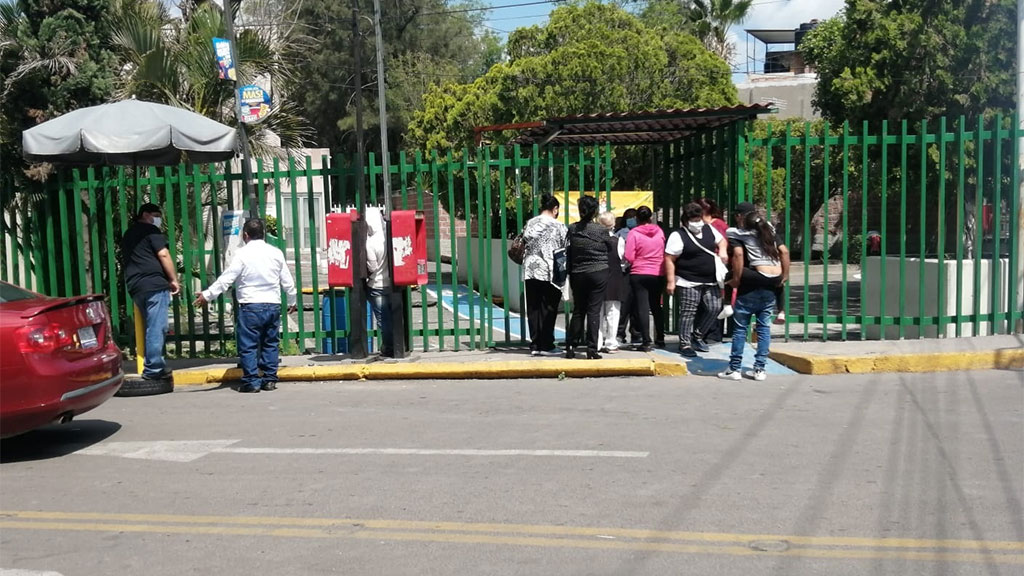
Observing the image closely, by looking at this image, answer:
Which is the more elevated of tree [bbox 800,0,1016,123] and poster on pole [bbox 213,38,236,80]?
tree [bbox 800,0,1016,123]

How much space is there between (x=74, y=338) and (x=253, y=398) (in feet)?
7.94

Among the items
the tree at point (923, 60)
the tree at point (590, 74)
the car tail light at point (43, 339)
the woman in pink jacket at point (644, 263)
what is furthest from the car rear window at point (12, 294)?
the tree at point (923, 60)

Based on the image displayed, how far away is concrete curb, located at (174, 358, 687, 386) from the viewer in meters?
9.86

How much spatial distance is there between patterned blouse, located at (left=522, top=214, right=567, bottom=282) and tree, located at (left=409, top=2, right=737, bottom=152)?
978cm

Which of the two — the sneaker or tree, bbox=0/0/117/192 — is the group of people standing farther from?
tree, bbox=0/0/117/192

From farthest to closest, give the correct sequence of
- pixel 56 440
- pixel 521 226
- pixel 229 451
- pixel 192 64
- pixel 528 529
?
1. pixel 192 64
2. pixel 521 226
3. pixel 56 440
4. pixel 229 451
5. pixel 528 529

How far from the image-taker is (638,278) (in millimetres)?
10695

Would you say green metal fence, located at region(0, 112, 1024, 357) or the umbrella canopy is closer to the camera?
the umbrella canopy

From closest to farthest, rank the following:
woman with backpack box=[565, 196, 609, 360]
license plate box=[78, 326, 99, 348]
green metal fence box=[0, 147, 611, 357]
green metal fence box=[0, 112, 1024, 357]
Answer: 1. license plate box=[78, 326, 99, 348]
2. woman with backpack box=[565, 196, 609, 360]
3. green metal fence box=[0, 112, 1024, 357]
4. green metal fence box=[0, 147, 611, 357]

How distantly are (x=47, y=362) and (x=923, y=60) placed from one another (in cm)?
1484

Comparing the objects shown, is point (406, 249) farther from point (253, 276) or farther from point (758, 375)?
point (758, 375)

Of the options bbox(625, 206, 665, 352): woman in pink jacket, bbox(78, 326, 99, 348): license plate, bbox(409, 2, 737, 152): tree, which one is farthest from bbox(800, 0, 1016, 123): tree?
bbox(78, 326, 99, 348): license plate

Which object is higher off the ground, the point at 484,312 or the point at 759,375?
the point at 484,312

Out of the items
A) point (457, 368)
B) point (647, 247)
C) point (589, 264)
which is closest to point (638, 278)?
point (647, 247)
